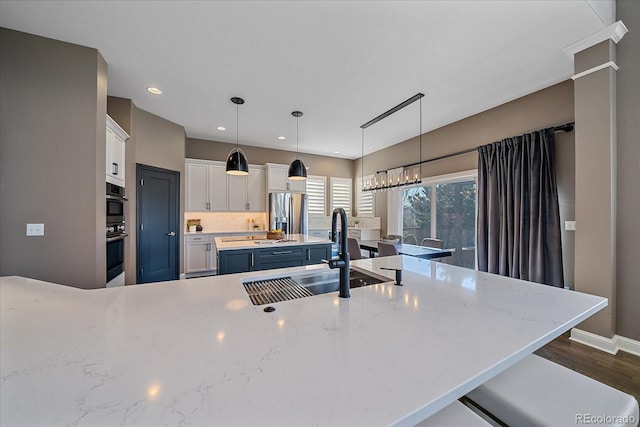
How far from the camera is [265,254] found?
3.36 metres

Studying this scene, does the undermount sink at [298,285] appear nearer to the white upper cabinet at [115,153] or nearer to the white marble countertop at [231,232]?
the white upper cabinet at [115,153]

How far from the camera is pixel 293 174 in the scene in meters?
3.85

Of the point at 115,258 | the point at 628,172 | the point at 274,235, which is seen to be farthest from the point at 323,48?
the point at 115,258

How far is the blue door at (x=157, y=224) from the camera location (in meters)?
3.90

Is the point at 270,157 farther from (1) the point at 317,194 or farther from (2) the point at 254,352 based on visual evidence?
(2) the point at 254,352

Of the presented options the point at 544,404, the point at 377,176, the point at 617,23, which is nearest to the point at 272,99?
the point at 377,176

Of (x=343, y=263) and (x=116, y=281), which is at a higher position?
(x=343, y=263)

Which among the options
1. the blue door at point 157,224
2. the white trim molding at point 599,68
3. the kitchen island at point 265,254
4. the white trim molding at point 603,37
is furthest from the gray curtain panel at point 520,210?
the blue door at point 157,224

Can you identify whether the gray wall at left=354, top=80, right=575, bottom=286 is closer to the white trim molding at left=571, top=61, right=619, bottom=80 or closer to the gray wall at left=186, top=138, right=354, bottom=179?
the white trim molding at left=571, top=61, right=619, bottom=80

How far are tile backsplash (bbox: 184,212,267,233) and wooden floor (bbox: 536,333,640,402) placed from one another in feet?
16.2

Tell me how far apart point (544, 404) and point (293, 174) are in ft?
11.2

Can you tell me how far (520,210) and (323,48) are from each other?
9.78 feet

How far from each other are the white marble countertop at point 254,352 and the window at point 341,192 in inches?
214

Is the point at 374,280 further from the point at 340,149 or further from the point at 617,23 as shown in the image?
the point at 340,149
